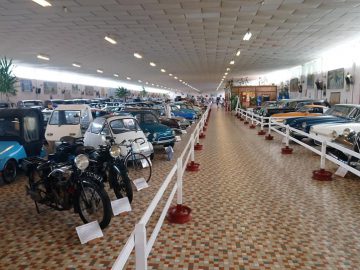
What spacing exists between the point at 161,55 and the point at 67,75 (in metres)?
18.3

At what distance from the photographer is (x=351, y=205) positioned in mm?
5000

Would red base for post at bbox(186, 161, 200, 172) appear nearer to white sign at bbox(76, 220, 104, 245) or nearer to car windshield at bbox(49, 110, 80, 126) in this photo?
white sign at bbox(76, 220, 104, 245)

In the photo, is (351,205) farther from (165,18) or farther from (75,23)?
(75,23)

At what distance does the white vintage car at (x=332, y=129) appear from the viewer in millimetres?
8070

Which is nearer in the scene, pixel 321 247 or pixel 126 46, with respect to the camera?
pixel 321 247

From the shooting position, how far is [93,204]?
437 cm

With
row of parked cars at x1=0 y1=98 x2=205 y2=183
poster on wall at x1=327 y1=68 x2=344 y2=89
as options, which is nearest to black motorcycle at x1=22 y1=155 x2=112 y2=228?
row of parked cars at x1=0 y1=98 x2=205 y2=183

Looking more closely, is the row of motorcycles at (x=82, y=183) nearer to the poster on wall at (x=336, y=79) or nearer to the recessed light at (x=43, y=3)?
the recessed light at (x=43, y=3)

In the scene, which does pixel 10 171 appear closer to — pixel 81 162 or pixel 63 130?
Answer: pixel 81 162

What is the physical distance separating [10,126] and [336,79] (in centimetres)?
1771

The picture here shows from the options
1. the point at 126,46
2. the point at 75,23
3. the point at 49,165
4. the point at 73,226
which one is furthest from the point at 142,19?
the point at 73,226

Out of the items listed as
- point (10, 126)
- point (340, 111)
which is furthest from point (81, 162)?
point (340, 111)

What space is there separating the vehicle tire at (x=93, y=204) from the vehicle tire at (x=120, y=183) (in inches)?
28.0

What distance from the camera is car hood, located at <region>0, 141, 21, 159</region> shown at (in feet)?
20.7
